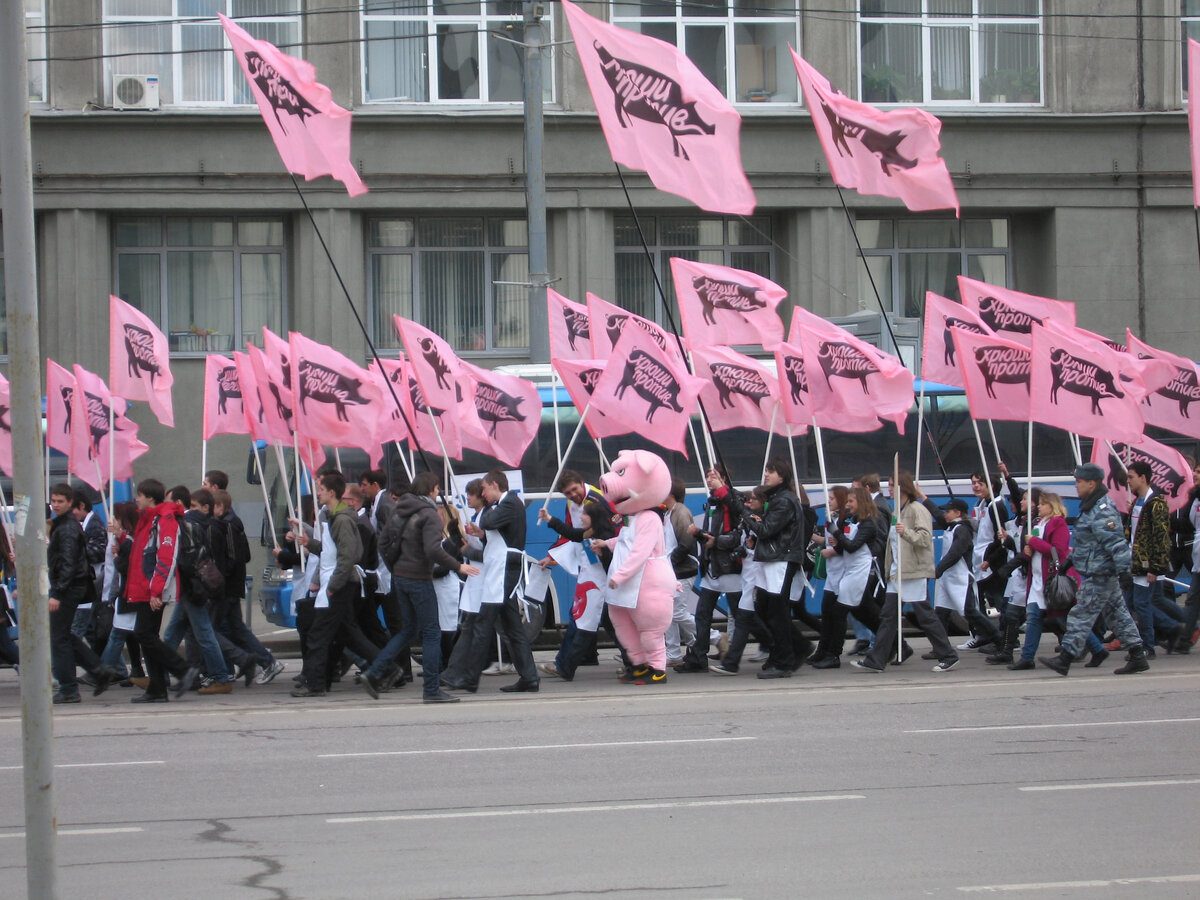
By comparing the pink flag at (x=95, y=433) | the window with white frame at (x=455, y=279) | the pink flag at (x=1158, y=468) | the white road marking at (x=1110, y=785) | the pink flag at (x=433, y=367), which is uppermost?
the window with white frame at (x=455, y=279)

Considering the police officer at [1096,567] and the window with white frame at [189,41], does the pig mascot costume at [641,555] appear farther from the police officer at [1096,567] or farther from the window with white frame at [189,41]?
the window with white frame at [189,41]

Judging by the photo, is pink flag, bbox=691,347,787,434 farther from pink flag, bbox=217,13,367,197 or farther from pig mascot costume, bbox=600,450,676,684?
pink flag, bbox=217,13,367,197

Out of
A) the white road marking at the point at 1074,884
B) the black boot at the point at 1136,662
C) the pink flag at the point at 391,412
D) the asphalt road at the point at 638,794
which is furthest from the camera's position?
the pink flag at the point at 391,412

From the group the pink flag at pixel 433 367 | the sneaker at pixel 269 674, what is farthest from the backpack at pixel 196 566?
the pink flag at pixel 433 367

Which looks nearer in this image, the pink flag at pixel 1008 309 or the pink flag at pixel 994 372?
the pink flag at pixel 994 372

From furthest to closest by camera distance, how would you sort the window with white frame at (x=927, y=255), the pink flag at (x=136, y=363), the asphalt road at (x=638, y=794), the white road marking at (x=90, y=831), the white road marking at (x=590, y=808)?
the window with white frame at (x=927, y=255) < the pink flag at (x=136, y=363) < the white road marking at (x=590, y=808) < the white road marking at (x=90, y=831) < the asphalt road at (x=638, y=794)

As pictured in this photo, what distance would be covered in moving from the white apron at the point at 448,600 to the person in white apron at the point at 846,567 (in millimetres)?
3303

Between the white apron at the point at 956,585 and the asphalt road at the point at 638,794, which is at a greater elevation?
the white apron at the point at 956,585

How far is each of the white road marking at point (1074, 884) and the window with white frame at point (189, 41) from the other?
20543mm

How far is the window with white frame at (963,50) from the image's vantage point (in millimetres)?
25016

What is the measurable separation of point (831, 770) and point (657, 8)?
61.4ft

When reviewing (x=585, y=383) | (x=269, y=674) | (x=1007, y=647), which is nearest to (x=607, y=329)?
(x=585, y=383)

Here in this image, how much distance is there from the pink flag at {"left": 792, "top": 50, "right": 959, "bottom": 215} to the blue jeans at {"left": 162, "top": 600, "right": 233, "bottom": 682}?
263 inches

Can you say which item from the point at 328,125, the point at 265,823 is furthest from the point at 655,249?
the point at 265,823
